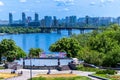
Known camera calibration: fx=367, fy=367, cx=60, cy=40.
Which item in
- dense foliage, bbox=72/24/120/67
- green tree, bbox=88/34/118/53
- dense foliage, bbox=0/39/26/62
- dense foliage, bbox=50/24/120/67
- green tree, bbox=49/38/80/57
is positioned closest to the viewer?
dense foliage, bbox=72/24/120/67

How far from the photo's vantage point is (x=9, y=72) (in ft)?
223

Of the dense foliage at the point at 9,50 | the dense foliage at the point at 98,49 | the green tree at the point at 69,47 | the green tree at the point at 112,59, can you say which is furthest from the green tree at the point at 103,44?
the dense foliage at the point at 9,50

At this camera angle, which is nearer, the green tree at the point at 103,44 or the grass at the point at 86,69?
the grass at the point at 86,69

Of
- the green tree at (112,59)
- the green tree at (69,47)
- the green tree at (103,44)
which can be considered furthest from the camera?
the green tree at (69,47)

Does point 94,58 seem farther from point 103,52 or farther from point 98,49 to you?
point 98,49

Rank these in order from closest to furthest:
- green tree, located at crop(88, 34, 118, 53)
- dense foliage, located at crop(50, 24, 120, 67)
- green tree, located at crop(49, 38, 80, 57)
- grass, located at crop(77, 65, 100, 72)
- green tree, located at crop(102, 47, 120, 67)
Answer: grass, located at crop(77, 65, 100, 72), green tree, located at crop(102, 47, 120, 67), dense foliage, located at crop(50, 24, 120, 67), green tree, located at crop(88, 34, 118, 53), green tree, located at crop(49, 38, 80, 57)

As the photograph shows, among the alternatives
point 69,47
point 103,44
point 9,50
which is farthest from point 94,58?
point 9,50

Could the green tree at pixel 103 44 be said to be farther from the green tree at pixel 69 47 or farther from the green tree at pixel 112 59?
the green tree at pixel 112 59

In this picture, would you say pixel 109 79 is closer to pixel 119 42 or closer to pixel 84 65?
pixel 84 65

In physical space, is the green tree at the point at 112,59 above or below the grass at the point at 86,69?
above

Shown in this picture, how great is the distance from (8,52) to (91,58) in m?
22.9

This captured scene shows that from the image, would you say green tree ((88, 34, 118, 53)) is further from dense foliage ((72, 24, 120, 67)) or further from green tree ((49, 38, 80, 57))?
green tree ((49, 38, 80, 57))

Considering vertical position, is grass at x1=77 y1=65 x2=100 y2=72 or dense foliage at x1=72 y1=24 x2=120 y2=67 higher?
dense foliage at x1=72 y1=24 x2=120 y2=67

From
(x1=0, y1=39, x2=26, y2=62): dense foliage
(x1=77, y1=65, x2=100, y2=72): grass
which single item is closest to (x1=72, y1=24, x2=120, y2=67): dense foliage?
(x1=77, y1=65, x2=100, y2=72): grass
